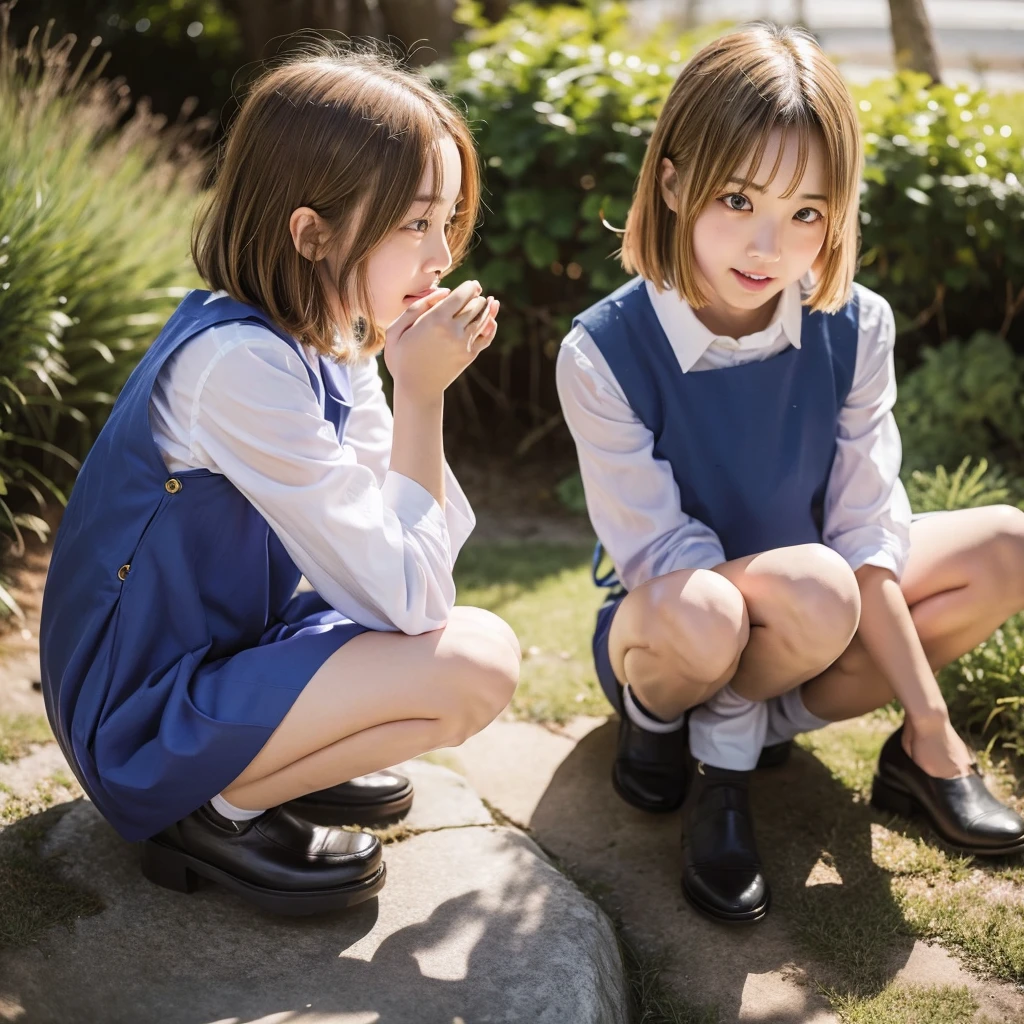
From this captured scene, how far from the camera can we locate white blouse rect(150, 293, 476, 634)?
185 cm

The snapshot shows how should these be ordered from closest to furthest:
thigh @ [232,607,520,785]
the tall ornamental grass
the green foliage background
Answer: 1. thigh @ [232,607,520,785]
2. the tall ornamental grass
3. the green foliage background

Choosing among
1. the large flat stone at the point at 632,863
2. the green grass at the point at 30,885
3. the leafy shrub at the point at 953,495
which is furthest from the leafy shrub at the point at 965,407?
the green grass at the point at 30,885

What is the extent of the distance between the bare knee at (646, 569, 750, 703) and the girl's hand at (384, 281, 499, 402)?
585 mm

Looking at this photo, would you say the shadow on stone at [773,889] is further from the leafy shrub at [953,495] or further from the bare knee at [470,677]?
the leafy shrub at [953,495]

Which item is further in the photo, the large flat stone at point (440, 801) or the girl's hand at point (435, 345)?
the large flat stone at point (440, 801)

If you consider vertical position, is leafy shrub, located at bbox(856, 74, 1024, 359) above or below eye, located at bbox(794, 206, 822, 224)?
below

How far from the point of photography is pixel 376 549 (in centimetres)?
186

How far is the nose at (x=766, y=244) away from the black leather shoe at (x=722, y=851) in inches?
39.2

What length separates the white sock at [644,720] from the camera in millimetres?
2451

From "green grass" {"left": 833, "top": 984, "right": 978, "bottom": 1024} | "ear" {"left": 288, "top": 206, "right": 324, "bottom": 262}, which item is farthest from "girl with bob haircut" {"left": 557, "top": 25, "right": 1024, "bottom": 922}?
"ear" {"left": 288, "top": 206, "right": 324, "bottom": 262}

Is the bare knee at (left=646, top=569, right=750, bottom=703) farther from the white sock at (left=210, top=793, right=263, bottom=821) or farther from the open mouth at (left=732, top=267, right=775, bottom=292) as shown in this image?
the white sock at (left=210, top=793, right=263, bottom=821)

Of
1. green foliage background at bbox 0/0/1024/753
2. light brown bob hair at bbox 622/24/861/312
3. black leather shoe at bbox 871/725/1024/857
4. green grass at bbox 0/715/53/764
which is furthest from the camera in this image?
green foliage background at bbox 0/0/1024/753

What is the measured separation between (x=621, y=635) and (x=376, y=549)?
67cm

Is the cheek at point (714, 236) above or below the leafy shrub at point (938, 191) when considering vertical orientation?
above
